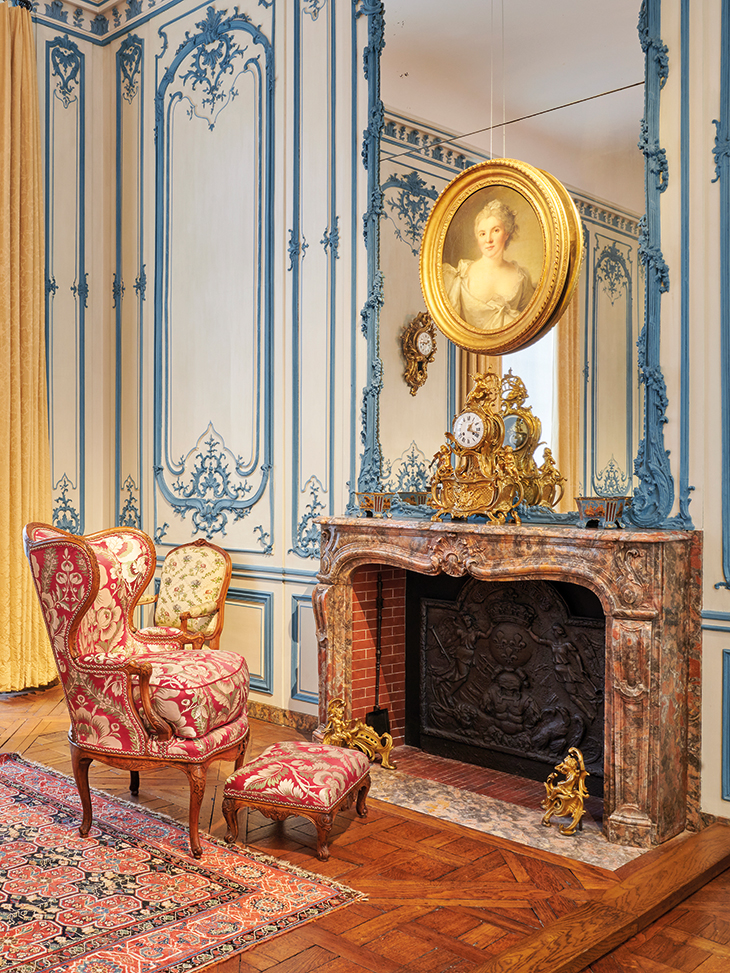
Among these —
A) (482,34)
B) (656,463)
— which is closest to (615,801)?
(656,463)

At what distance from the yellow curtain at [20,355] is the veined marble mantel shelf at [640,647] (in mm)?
3330

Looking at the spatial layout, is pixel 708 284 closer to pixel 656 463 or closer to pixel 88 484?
pixel 656 463

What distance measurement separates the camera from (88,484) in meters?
6.40

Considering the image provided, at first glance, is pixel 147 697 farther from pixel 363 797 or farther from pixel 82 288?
pixel 82 288

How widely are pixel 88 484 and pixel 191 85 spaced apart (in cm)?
270

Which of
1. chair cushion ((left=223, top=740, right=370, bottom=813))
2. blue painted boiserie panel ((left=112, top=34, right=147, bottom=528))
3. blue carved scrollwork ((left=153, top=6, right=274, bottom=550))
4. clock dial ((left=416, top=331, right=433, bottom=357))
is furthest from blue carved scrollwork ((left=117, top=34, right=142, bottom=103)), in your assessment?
chair cushion ((left=223, top=740, right=370, bottom=813))

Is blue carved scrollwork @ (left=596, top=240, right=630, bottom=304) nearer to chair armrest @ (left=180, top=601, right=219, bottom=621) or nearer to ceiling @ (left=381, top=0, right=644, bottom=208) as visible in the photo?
ceiling @ (left=381, top=0, right=644, bottom=208)

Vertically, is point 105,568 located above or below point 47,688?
above

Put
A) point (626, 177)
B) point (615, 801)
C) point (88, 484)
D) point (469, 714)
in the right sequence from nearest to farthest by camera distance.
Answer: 1. point (615, 801)
2. point (626, 177)
3. point (469, 714)
4. point (88, 484)

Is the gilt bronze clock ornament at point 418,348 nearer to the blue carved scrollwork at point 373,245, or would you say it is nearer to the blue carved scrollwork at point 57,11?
the blue carved scrollwork at point 373,245

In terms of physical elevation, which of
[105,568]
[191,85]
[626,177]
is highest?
[191,85]

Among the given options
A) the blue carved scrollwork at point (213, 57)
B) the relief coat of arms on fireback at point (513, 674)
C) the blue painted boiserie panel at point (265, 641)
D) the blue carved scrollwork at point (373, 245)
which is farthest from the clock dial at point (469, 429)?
the blue carved scrollwork at point (213, 57)

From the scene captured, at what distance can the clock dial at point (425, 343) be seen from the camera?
14.6 ft

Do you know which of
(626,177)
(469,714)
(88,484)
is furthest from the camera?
(88,484)
